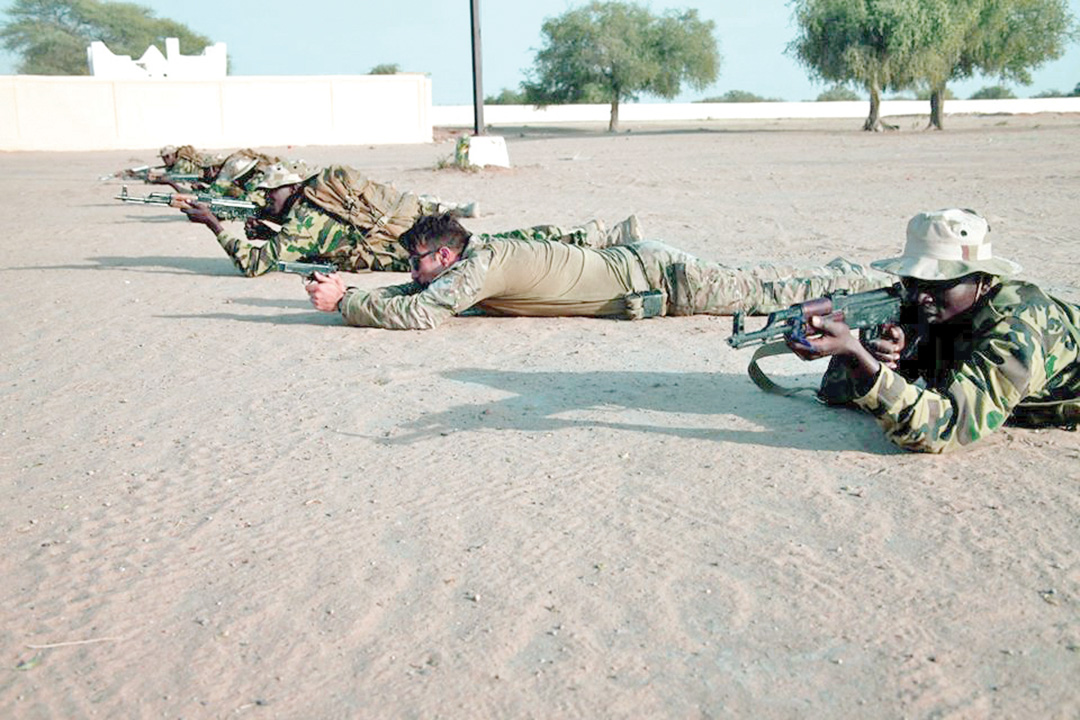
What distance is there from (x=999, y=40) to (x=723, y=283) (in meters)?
39.9

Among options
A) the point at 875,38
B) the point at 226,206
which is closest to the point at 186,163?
the point at 226,206

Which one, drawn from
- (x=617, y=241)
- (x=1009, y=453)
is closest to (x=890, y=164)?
(x=617, y=241)

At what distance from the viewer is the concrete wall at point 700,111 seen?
197 ft

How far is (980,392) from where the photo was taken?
4.06m

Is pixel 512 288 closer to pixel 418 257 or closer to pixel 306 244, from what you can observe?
pixel 418 257

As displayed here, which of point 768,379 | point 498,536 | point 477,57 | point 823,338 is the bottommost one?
point 498,536

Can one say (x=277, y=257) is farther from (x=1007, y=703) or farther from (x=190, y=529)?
(x=1007, y=703)

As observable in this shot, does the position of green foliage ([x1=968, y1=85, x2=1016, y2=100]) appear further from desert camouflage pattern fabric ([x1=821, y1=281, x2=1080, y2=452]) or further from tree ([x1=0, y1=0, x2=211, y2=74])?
desert camouflage pattern fabric ([x1=821, y1=281, x2=1080, y2=452])

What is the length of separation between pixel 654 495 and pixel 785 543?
618mm

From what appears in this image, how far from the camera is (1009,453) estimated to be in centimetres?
453

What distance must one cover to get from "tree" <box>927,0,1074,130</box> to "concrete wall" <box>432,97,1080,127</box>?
1514cm

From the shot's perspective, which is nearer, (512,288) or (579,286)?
(512,288)

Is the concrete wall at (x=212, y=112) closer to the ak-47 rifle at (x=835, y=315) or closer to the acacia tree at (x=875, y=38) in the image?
the acacia tree at (x=875, y=38)

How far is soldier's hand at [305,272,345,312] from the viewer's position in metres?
6.93
